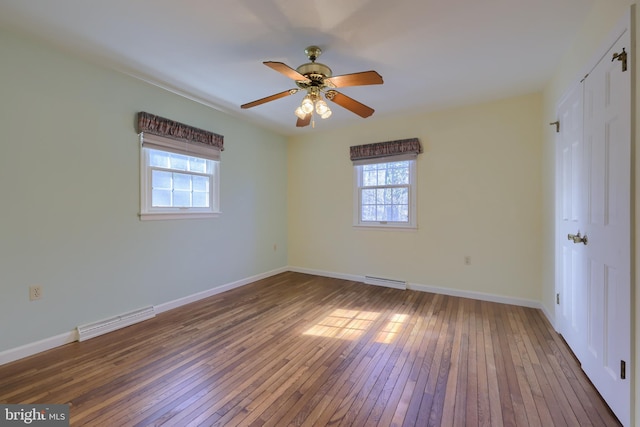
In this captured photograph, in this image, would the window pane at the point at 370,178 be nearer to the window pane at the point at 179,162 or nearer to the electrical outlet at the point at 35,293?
the window pane at the point at 179,162

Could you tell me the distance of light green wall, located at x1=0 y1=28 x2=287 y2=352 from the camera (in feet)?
6.91

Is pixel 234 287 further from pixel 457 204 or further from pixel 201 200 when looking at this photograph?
pixel 457 204

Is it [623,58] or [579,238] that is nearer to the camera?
[623,58]

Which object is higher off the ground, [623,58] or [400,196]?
[623,58]

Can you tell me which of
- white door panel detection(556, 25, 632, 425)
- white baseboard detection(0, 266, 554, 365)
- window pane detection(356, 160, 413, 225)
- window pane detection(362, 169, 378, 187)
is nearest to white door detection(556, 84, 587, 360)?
white door panel detection(556, 25, 632, 425)

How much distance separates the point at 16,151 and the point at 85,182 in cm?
47

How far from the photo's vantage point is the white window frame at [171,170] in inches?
114

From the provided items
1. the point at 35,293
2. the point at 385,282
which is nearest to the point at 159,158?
the point at 35,293

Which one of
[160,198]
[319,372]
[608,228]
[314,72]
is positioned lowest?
[319,372]

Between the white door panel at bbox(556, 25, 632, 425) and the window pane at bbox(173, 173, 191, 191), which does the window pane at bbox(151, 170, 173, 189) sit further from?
the white door panel at bbox(556, 25, 632, 425)

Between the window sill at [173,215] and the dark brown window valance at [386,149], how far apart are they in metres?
2.24

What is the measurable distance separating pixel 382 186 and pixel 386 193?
126 millimetres

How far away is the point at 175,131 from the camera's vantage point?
122 inches

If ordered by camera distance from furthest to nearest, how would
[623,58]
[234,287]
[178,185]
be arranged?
[234,287] → [178,185] → [623,58]
